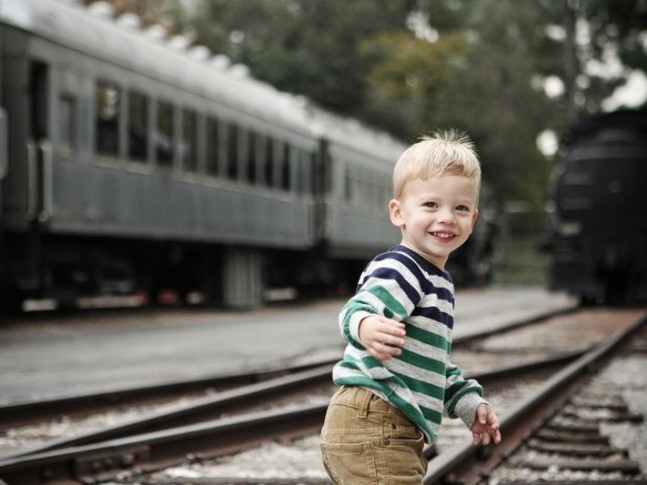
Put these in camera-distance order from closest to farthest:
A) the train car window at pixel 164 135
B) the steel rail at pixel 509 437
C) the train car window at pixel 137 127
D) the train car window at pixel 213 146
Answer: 1. the steel rail at pixel 509 437
2. the train car window at pixel 137 127
3. the train car window at pixel 164 135
4. the train car window at pixel 213 146

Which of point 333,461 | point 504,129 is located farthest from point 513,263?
point 333,461

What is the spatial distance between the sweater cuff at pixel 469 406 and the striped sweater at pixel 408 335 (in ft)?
0.38

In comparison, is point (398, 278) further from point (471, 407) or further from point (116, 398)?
point (116, 398)

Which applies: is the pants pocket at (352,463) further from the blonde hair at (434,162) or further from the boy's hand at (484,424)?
the blonde hair at (434,162)

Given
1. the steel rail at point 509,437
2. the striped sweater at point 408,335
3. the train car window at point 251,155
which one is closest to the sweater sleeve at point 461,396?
the striped sweater at point 408,335

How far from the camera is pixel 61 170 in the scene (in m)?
11.8

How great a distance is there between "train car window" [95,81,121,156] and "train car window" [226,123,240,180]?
11.8 ft

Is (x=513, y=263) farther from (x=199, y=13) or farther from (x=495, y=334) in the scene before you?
(x=495, y=334)

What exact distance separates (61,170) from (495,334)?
5298 mm

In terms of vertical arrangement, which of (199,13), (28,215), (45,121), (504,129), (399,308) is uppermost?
(199,13)

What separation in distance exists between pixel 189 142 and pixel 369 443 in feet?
43.3

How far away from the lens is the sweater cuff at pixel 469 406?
2.55 metres

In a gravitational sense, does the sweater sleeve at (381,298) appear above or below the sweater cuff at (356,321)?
above

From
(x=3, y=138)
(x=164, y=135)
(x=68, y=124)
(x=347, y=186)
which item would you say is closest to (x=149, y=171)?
(x=164, y=135)
